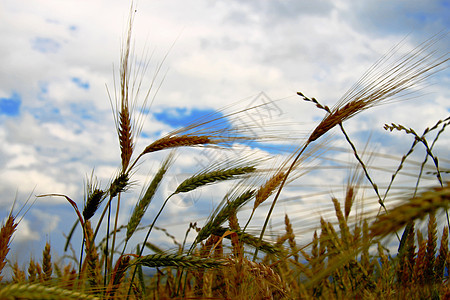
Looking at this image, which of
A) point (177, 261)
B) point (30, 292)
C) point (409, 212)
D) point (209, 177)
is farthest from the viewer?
point (209, 177)

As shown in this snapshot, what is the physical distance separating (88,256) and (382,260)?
65.2 inches

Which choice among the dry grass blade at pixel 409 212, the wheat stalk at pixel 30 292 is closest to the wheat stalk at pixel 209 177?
the wheat stalk at pixel 30 292

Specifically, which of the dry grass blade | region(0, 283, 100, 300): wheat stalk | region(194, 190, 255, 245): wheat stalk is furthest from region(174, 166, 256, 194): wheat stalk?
the dry grass blade

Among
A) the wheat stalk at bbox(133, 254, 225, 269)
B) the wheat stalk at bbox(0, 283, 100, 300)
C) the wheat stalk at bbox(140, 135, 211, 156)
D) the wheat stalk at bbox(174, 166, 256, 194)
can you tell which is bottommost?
the wheat stalk at bbox(0, 283, 100, 300)

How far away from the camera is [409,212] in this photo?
1015 millimetres

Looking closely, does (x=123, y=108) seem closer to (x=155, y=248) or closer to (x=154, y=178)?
(x=154, y=178)

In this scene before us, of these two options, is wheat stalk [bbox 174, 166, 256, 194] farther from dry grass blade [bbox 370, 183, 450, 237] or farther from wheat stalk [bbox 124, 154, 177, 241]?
dry grass blade [bbox 370, 183, 450, 237]

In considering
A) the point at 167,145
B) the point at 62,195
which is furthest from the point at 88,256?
the point at 167,145

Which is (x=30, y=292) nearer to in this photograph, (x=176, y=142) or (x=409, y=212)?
(x=409, y=212)

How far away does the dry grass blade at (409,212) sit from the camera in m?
1.00

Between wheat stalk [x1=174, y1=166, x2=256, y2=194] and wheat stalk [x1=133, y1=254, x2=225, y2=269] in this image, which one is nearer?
wheat stalk [x1=133, y1=254, x2=225, y2=269]

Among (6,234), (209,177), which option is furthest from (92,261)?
(209,177)

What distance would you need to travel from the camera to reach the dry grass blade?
3.28ft

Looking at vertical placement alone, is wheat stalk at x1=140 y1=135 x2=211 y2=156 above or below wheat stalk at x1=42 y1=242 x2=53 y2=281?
above
